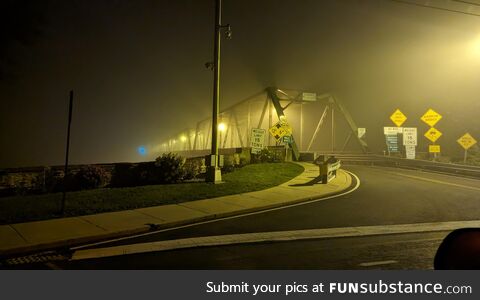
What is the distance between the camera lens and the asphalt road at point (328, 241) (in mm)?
6168

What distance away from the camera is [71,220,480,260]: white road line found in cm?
708

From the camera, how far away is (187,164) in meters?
17.6

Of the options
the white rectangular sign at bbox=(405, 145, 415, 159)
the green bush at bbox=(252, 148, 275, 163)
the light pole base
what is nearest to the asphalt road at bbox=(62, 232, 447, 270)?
the light pole base

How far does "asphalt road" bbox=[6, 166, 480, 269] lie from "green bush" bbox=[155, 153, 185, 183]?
6332 mm

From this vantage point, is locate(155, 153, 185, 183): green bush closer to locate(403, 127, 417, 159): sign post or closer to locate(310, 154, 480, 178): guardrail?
locate(310, 154, 480, 178): guardrail

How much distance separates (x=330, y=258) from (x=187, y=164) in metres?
11.8

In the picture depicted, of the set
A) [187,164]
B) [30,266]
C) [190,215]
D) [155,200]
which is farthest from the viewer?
[187,164]

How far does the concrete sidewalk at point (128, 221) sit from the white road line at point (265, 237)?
2.97 feet

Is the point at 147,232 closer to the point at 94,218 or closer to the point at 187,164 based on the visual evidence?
the point at 94,218

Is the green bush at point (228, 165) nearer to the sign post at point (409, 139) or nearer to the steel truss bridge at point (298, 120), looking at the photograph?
the steel truss bridge at point (298, 120)

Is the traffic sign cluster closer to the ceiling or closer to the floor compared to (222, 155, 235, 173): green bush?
closer to the ceiling
